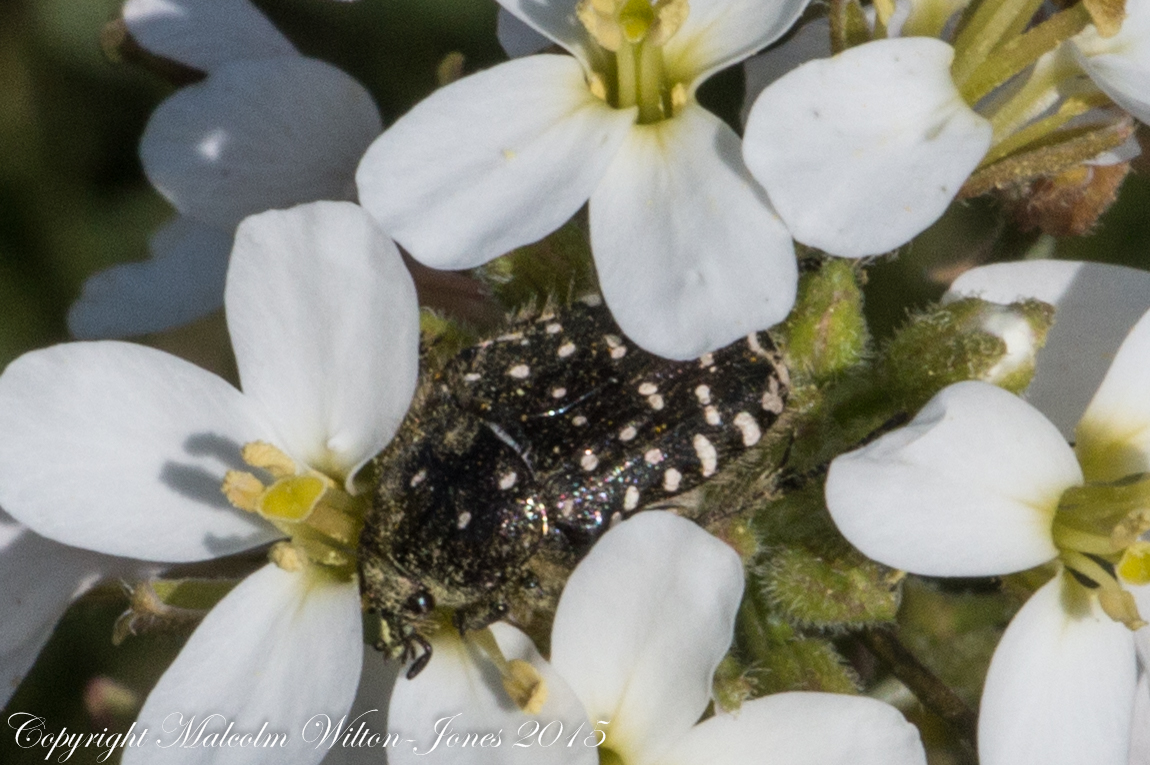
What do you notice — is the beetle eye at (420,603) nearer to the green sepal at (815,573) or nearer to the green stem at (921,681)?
Result: the green sepal at (815,573)

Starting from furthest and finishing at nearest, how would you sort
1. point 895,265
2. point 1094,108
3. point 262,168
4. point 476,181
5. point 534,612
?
point 895,265
point 262,168
point 1094,108
point 534,612
point 476,181

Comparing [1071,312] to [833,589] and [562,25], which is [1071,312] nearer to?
[833,589]

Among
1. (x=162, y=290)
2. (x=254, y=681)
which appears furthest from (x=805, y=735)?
(x=162, y=290)

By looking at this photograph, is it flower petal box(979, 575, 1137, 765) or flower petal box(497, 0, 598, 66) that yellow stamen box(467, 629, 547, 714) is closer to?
flower petal box(979, 575, 1137, 765)

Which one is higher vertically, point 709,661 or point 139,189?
point 709,661

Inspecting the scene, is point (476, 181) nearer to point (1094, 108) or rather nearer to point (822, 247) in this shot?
point (822, 247)

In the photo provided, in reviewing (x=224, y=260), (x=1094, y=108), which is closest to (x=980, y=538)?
(x=1094, y=108)

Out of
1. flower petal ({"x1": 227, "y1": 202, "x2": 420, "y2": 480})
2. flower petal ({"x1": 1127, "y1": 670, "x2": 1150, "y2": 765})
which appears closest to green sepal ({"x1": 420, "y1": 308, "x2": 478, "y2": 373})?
flower petal ({"x1": 227, "y1": 202, "x2": 420, "y2": 480})
